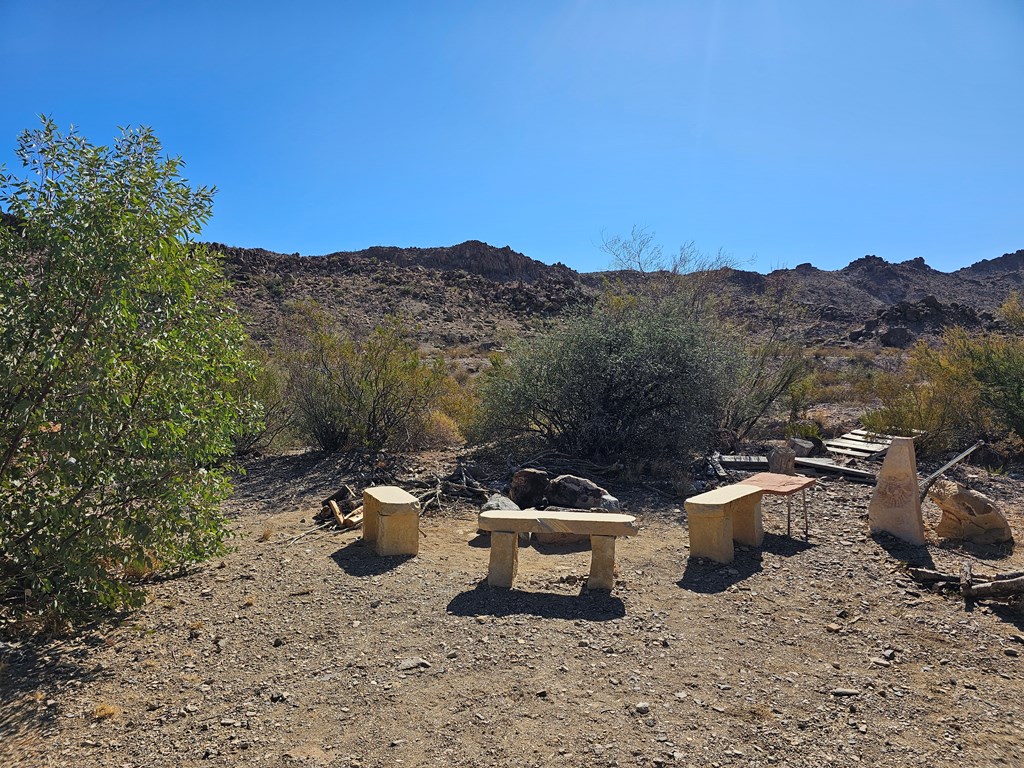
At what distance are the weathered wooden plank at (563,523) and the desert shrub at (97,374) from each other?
83.6 inches

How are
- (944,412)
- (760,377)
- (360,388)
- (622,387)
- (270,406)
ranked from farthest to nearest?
(760,377) → (270,406) → (944,412) → (360,388) → (622,387)

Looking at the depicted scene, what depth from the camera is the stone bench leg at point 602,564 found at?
5.22 meters

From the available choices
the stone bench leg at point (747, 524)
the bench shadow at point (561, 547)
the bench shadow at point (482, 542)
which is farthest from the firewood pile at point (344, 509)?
the stone bench leg at point (747, 524)

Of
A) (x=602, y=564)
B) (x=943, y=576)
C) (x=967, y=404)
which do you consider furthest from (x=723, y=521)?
(x=967, y=404)

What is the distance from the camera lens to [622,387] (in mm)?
9867

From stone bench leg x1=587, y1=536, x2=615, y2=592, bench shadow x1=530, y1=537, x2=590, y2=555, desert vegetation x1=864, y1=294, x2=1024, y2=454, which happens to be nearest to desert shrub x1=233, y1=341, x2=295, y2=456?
bench shadow x1=530, y1=537, x2=590, y2=555

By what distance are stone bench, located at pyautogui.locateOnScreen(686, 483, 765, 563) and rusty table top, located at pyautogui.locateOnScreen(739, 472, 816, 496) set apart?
0.12 meters

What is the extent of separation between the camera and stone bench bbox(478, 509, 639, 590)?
17.1ft

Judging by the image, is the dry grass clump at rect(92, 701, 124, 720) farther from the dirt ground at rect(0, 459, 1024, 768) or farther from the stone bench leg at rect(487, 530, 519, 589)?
the stone bench leg at rect(487, 530, 519, 589)

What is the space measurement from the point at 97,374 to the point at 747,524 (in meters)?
5.34

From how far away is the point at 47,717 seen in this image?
349cm

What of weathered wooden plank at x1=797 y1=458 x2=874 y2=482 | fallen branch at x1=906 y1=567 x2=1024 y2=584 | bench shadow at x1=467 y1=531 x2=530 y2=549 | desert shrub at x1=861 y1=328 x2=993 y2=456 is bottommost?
bench shadow at x1=467 y1=531 x2=530 y2=549

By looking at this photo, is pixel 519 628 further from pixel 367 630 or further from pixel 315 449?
pixel 315 449

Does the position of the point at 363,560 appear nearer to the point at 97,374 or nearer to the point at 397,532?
the point at 397,532
